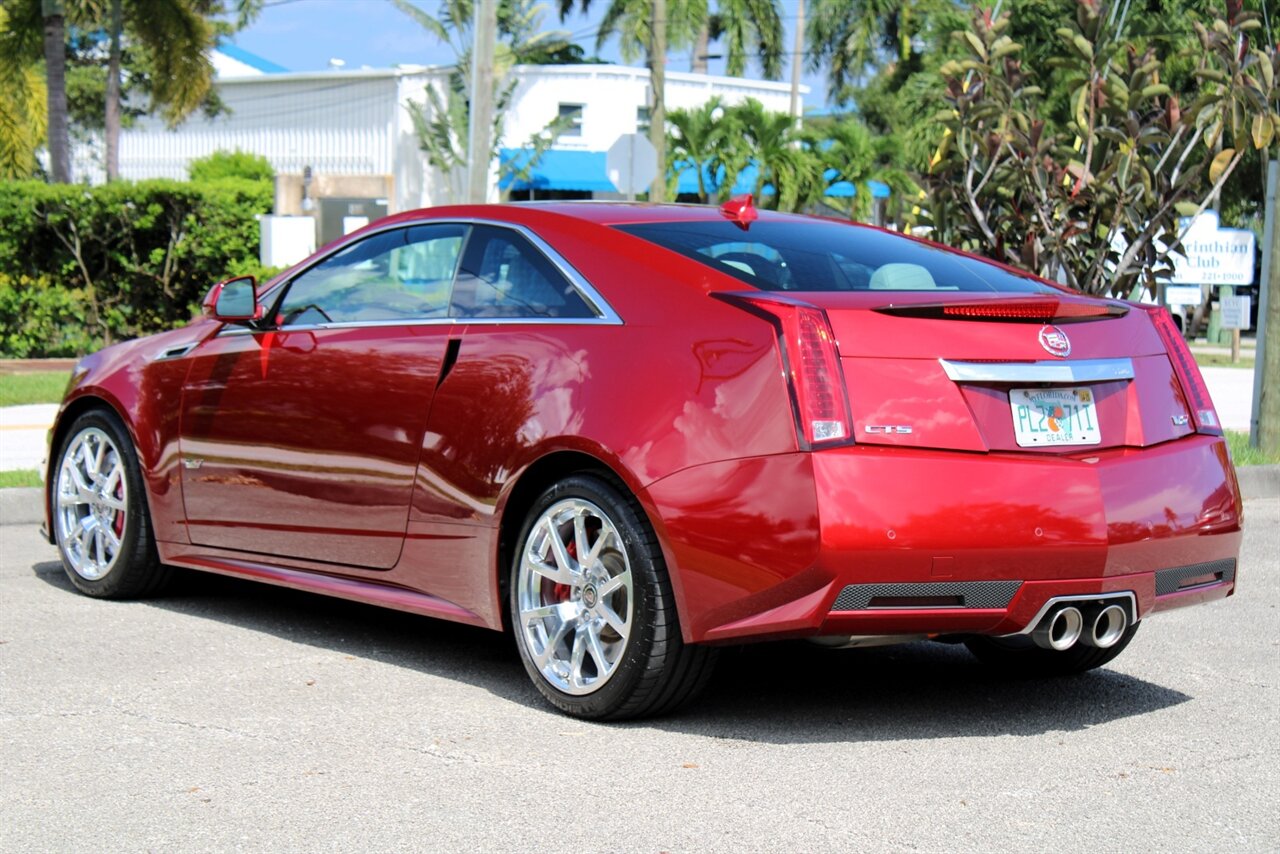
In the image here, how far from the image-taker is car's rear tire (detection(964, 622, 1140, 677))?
584 cm

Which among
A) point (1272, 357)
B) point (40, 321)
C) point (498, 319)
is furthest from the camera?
point (40, 321)

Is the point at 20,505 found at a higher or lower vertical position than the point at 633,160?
lower

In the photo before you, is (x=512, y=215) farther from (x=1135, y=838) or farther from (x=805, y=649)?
(x=1135, y=838)

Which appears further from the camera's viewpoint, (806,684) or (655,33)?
(655,33)

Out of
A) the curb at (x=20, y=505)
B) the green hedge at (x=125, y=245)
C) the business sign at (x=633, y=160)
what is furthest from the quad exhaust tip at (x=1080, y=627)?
the business sign at (x=633, y=160)

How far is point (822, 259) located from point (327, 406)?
175cm

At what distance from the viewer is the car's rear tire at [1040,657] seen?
5844mm

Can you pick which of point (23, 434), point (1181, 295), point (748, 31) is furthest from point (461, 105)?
point (23, 434)

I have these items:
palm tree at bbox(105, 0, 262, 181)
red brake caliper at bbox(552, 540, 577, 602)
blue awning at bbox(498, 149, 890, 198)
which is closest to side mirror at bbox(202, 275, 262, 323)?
red brake caliper at bbox(552, 540, 577, 602)

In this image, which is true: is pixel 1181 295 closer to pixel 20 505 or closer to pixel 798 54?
pixel 20 505

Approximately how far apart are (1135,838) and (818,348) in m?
1.46

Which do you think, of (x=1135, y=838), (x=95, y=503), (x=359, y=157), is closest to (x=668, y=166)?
(x=359, y=157)

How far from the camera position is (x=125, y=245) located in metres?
21.4

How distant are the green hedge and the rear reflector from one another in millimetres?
17208
